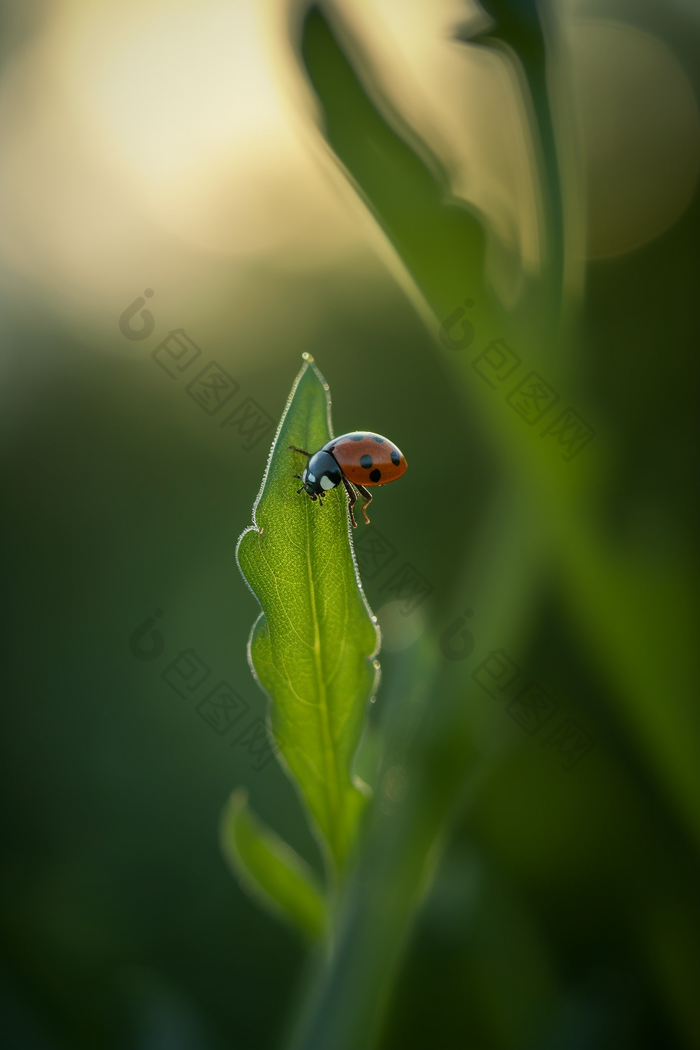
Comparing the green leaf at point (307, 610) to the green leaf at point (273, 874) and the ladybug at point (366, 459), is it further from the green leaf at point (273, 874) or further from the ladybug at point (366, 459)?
the ladybug at point (366, 459)

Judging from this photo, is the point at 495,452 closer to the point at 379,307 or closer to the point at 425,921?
the point at 425,921

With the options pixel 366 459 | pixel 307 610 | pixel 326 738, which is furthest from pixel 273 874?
pixel 366 459

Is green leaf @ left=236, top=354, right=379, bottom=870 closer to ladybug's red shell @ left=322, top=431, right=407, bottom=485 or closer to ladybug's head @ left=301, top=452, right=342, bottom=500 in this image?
ladybug's head @ left=301, top=452, right=342, bottom=500

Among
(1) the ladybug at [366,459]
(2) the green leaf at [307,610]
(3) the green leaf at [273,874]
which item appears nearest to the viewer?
(2) the green leaf at [307,610]

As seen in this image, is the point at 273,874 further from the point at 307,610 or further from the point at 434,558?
the point at 434,558

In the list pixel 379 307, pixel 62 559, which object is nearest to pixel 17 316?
pixel 62 559

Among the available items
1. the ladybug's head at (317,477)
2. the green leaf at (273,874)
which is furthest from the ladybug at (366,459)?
the green leaf at (273,874)
